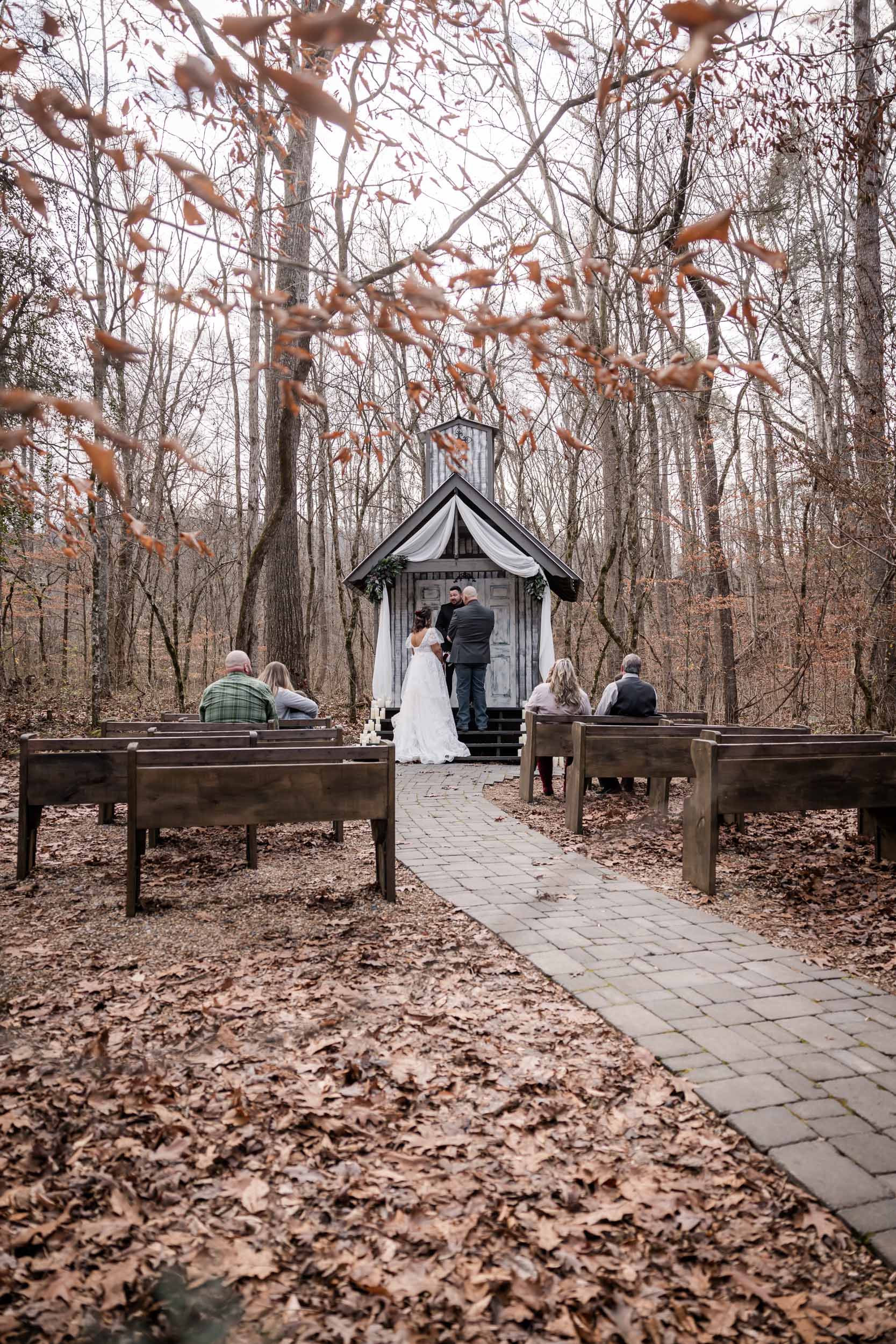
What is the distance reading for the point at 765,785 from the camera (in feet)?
19.3

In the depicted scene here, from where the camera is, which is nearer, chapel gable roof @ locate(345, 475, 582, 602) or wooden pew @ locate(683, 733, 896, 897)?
wooden pew @ locate(683, 733, 896, 897)

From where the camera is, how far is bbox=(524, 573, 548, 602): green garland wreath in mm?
15012

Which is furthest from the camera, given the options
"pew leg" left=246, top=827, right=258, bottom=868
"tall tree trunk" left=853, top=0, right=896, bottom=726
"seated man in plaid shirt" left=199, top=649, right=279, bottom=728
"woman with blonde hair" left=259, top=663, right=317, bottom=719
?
"tall tree trunk" left=853, top=0, right=896, bottom=726

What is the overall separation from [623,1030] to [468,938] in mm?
1373

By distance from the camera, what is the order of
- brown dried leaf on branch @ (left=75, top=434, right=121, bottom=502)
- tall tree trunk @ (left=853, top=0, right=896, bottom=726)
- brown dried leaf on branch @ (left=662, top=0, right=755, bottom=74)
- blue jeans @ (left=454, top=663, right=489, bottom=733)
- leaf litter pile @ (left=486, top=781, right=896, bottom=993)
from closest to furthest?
1. brown dried leaf on branch @ (left=662, top=0, right=755, bottom=74)
2. brown dried leaf on branch @ (left=75, top=434, right=121, bottom=502)
3. leaf litter pile @ (left=486, top=781, right=896, bottom=993)
4. tall tree trunk @ (left=853, top=0, right=896, bottom=726)
5. blue jeans @ (left=454, top=663, right=489, bottom=733)

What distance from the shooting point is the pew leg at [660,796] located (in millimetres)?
8461

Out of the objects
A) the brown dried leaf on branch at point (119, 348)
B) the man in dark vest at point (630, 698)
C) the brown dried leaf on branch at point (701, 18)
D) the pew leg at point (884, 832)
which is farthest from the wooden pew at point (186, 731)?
the brown dried leaf on branch at point (701, 18)

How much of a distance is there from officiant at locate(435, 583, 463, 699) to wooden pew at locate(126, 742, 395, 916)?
8.58 m

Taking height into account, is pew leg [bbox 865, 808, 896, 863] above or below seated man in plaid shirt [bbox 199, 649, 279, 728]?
below

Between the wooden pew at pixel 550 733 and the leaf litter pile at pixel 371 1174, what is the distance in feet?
15.4

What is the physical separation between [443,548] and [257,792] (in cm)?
1024

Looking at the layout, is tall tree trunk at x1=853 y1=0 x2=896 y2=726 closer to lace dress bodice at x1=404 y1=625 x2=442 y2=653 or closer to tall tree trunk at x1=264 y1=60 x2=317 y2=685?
lace dress bodice at x1=404 y1=625 x2=442 y2=653

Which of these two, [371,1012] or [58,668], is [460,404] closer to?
[58,668]

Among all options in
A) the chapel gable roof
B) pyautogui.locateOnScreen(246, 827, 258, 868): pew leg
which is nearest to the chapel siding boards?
the chapel gable roof
